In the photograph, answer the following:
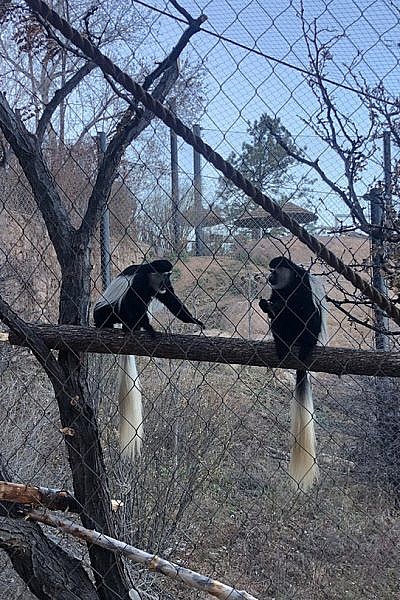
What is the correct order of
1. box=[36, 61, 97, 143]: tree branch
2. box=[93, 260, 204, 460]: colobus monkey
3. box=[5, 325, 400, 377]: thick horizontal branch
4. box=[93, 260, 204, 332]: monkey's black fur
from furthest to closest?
box=[93, 260, 204, 332]: monkey's black fur, box=[93, 260, 204, 460]: colobus monkey, box=[36, 61, 97, 143]: tree branch, box=[5, 325, 400, 377]: thick horizontal branch

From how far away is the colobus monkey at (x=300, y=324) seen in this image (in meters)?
1.65

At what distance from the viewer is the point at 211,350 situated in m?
1.12

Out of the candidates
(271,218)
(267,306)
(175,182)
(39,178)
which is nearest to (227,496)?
(267,306)

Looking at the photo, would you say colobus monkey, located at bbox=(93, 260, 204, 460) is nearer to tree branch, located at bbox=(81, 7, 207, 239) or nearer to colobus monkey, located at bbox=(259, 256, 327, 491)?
colobus monkey, located at bbox=(259, 256, 327, 491)

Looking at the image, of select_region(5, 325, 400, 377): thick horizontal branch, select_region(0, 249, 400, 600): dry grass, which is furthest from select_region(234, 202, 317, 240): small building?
select_region(0, 249, 400, 600): dry grass

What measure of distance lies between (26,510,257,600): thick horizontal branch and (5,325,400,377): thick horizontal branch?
0.36 meters

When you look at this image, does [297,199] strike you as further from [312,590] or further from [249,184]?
[312,590]

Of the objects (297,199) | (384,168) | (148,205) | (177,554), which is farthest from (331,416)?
(297,199)

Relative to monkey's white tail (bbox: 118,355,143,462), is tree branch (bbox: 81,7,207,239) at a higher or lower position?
higher

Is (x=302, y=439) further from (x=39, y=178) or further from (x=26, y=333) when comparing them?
(x=39, y=178)

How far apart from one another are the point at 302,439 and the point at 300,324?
513 mm

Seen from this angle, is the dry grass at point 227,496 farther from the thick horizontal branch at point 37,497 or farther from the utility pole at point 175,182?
the thick horizontal branch at point 37,497

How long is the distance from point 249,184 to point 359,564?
6.72ft

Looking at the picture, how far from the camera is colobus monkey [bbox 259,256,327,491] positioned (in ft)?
5.42
